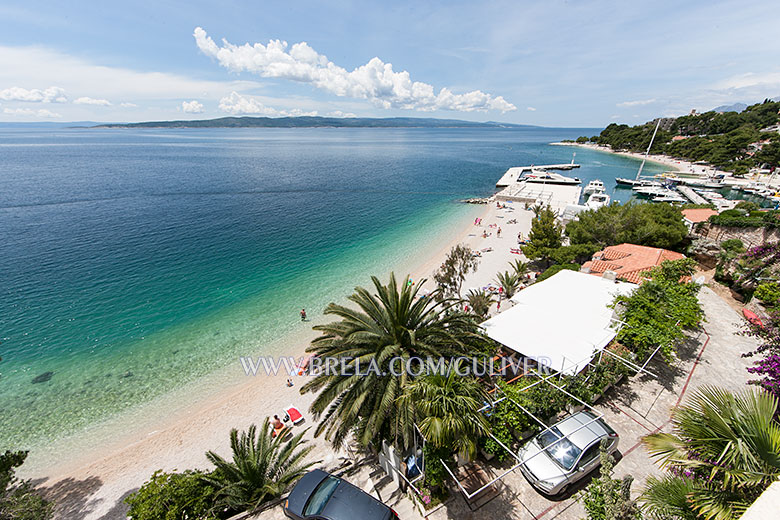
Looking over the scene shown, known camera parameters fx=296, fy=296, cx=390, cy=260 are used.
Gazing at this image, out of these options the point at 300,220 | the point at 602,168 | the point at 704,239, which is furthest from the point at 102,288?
the point at 602,168

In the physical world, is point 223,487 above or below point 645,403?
below

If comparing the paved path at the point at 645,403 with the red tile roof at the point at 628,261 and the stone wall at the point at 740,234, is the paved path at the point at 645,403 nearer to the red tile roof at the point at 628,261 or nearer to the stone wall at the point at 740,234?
the red tile roof at the point at 628,261

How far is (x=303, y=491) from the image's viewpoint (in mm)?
8391

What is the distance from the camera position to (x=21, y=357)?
62.7ft

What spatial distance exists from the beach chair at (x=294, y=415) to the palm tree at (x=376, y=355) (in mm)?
5805

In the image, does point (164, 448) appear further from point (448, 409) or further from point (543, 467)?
point (543, 467)

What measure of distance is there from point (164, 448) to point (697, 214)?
49967 millimetres

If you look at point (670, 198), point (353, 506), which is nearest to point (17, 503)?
point (353, 506)

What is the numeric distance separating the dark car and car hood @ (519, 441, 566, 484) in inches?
161

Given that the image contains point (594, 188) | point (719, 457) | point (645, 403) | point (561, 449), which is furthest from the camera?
point (594, 188)

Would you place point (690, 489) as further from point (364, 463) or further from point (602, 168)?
point (602, 168)

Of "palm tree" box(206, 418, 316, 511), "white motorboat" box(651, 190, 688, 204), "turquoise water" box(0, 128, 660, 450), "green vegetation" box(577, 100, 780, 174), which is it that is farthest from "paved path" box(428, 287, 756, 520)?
"green vegetation" box(577, 100, 780, 174)

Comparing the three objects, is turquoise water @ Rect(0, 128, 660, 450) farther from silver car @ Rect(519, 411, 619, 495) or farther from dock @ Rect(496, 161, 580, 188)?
silver car @ Rect(519, 411, 619, 495)

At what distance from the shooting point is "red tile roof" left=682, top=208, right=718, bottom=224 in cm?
3128
